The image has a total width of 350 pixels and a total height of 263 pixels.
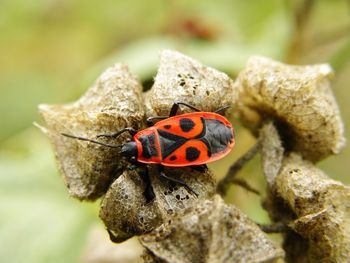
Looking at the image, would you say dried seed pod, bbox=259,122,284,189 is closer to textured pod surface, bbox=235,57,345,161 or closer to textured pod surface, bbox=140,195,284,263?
textured pod surface, bbox=235,57,345,161

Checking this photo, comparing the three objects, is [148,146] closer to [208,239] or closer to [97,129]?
[97,129]

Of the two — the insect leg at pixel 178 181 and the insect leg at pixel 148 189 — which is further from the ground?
the insect leg at pixel 178 181

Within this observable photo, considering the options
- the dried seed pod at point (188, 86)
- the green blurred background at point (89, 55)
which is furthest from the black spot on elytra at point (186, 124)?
the green blurred background at point (89, 55)

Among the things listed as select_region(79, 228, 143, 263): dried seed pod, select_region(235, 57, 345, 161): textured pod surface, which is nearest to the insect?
select_region(235, 57, 345, 161): textured pod surface

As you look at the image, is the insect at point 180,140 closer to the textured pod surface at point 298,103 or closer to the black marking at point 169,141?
the black marking at point 169,141

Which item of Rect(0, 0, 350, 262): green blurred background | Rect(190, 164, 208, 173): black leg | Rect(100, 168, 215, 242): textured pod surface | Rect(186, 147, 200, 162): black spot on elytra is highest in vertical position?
Rect(186, 147, 200, 162): black spot on elytra

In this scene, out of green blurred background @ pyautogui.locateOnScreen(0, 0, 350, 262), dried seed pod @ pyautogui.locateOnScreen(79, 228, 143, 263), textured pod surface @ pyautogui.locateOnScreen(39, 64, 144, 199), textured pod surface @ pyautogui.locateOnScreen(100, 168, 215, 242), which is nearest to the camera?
textured pod surface @ pyautogui.locateOnScreen(100, 168, 215, 242)

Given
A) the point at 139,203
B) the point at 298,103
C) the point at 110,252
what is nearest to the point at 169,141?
the point at 139,203
